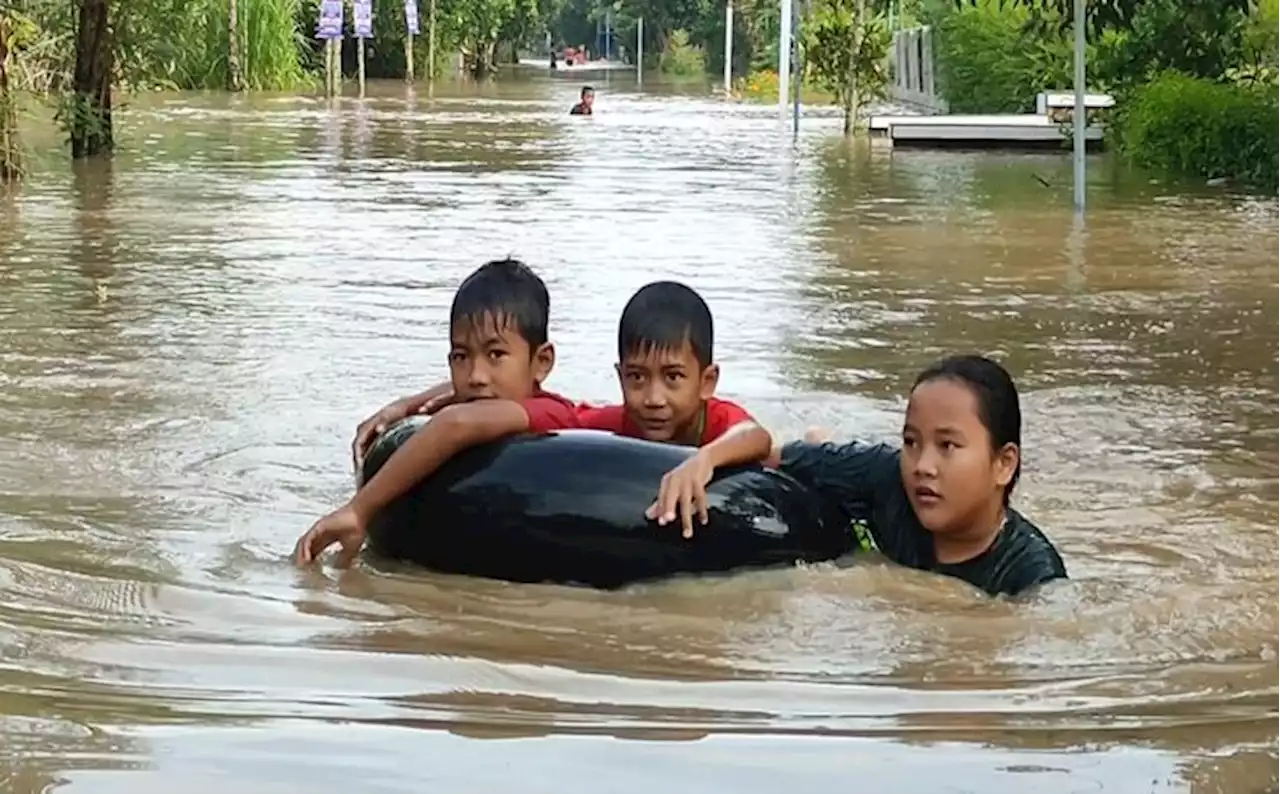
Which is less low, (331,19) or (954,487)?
(331,19)

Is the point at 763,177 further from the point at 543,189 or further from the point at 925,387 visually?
the point at 925,387

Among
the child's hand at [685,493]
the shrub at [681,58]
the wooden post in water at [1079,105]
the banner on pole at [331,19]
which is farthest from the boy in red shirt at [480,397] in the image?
the shrub at [681,58]

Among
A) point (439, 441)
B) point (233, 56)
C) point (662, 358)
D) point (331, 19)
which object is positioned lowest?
point (439, 441)

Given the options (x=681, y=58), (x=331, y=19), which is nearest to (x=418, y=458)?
(x=331, y=19)

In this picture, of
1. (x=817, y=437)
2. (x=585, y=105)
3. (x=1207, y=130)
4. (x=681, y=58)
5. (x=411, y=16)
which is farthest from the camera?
(x=681, y=58)

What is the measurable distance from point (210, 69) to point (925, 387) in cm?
4237

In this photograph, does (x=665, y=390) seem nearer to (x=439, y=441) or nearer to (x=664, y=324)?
(x=664, y=324)

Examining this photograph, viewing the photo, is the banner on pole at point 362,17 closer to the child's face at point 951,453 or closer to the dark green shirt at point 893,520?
the dark green shirt at point 893,520

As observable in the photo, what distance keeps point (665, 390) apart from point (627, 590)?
1.93 ft

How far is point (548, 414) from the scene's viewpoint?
5672 millimetres

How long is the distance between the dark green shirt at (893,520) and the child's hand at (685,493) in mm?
468

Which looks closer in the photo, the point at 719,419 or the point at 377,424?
the point at 719,419

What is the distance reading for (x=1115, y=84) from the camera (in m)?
27.0

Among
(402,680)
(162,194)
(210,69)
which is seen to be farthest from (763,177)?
(210,69)
